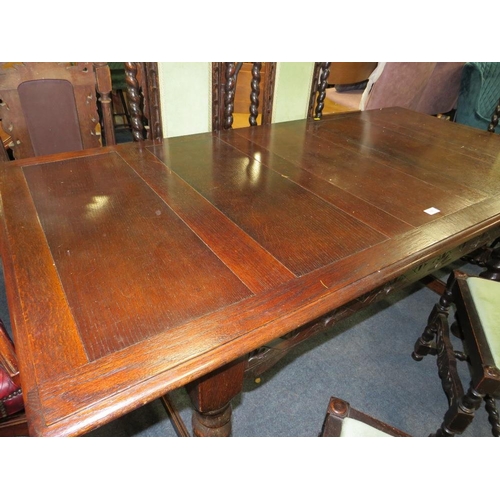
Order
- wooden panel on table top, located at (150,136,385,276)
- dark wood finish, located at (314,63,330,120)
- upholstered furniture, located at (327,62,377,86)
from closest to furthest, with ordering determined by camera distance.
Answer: wooden panel on table top, located at (150,136,385,276)
dark wood finish, located at (314,63,330,120)
upholstered furniture, located at (327,62,377,86)

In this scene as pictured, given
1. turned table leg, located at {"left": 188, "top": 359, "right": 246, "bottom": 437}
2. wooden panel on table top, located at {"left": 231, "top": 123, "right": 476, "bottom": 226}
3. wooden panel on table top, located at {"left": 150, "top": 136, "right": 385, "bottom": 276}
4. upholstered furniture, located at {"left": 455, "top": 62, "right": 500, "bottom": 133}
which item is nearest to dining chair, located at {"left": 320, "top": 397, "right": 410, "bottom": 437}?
turned table leg, located at {"left": 188, "top": 359, "right": 246, "bottom": 437}

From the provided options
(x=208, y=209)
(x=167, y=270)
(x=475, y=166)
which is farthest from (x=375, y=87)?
(x=167, y=270)

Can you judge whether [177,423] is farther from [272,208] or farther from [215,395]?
[272,208]

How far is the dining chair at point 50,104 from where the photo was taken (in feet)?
3.98

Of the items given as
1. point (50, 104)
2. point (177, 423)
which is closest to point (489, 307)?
point (177, 423)

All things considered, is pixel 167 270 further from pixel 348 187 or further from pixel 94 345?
pixel 348 187

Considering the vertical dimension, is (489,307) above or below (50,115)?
below

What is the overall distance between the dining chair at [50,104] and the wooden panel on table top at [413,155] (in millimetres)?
903

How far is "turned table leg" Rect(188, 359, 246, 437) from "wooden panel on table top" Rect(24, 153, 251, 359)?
0.15 metres

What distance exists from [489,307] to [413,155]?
588 millimetres

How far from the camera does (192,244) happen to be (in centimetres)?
77

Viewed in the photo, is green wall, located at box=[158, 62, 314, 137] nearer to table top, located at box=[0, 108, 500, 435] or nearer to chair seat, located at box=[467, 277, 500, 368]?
table top, located at box=[0, 108, 500, 435]

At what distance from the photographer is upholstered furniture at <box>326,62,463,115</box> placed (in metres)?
2.42
